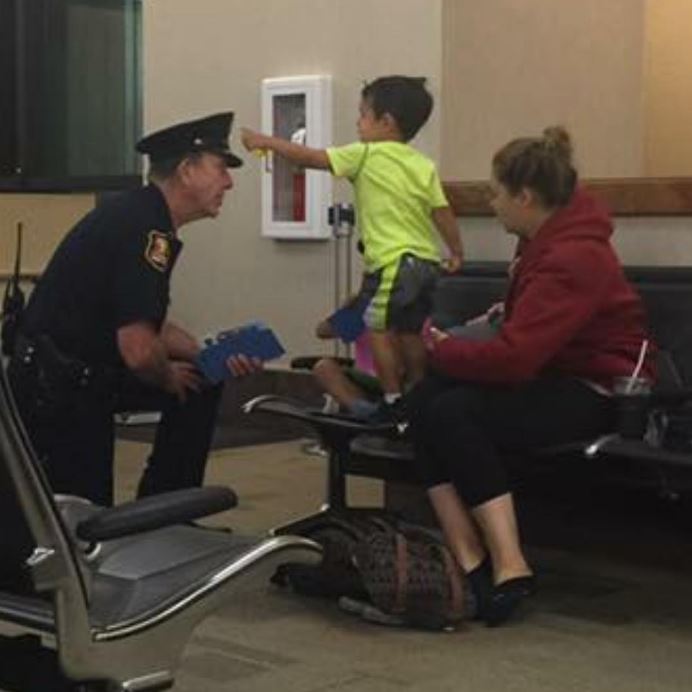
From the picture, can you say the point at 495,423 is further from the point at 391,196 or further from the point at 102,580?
the point at 391,196

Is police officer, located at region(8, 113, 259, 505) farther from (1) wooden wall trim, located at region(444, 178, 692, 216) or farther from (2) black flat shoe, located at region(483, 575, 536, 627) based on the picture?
(1) wooden wall trim, located at region(444, 178, 692, 216)

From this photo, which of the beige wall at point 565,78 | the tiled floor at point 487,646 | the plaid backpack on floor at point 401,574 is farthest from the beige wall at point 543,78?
the plaid backpack on floor at point 401,574

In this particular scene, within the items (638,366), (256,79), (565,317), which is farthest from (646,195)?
(256,79)

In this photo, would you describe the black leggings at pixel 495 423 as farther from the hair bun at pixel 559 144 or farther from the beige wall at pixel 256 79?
the beige wall at pixel 256 79

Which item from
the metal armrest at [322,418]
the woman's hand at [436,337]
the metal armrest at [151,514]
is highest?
the woman's hand at [436,337]

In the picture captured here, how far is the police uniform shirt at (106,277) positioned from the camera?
432cm

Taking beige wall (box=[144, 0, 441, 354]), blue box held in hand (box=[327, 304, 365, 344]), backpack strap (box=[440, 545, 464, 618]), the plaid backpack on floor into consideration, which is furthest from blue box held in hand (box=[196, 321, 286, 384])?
beige wall (box=[144, 0, 441, 354])

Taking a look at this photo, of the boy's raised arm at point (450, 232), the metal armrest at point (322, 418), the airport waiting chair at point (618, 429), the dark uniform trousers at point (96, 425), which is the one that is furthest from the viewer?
the boy's raised arm at point (450, 232)

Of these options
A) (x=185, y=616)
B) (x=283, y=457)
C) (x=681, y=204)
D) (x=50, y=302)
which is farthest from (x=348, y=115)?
(x=185, y=616)

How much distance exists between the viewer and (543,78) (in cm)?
690

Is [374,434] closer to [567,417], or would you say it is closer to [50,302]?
[567,417]

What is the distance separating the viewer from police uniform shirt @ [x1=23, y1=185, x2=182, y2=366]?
4.32 m

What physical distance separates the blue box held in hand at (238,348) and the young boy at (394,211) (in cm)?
103

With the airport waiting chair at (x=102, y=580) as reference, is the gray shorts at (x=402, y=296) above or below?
above
